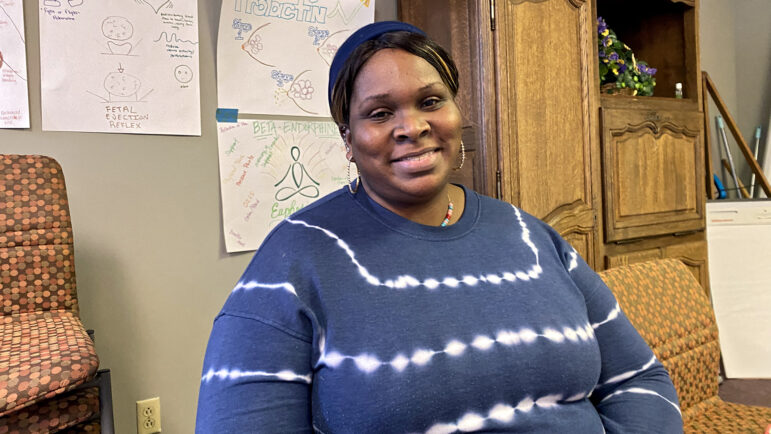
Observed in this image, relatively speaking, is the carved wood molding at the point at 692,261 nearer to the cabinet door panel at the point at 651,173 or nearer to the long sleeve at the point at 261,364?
the cabinet door panel at the point at 651,173

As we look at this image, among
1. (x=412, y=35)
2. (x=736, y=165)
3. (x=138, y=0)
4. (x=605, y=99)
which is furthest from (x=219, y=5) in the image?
(x=736, y=165)

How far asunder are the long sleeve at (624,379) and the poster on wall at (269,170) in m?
1.12

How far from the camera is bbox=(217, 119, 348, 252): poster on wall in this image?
1848mm

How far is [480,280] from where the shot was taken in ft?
3.05

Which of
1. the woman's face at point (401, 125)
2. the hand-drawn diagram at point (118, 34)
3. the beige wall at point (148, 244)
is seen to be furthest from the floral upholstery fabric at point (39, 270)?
the woman's face at point (401, 125)

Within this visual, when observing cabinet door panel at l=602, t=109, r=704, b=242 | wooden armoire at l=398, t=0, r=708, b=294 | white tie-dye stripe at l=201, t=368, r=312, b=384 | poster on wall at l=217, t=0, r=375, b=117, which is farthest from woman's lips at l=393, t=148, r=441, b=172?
cabinet door panel at l=602, t=109, r=704, b=242

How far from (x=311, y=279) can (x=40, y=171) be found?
95cm

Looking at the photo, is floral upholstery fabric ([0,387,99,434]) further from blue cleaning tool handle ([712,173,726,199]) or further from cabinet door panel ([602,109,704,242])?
blue cleaning tool handle ([712,173,726,199])

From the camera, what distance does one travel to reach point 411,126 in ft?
3.12

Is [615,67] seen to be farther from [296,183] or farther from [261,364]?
[261,364]

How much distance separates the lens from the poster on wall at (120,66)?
1580 mm

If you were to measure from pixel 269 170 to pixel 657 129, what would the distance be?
1.63 m

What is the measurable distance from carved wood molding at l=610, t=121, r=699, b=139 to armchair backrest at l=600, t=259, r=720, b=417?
0.85 m

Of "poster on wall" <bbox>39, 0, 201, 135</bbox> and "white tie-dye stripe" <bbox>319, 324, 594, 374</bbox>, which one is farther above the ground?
"poster on wall" <bbox>39, 0, 201, 135</bbox>
